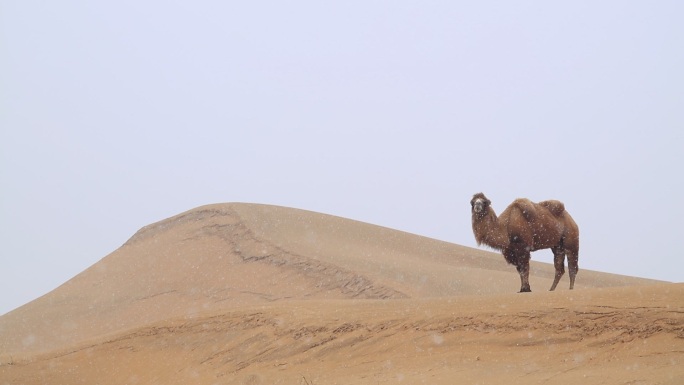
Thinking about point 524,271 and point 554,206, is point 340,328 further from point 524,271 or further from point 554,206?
point 554,206

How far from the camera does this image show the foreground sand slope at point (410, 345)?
9453 mm

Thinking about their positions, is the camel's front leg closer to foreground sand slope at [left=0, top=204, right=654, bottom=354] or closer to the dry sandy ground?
the dry sandy ground

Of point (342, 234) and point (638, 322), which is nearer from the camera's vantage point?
point (638, 322)

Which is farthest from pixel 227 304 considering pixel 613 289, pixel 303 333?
pixel 613 289

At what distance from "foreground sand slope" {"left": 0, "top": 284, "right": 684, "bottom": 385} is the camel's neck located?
247 centimetres

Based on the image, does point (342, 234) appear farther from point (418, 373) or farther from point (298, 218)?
point (418, 373)

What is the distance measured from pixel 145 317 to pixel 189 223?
8047 mm

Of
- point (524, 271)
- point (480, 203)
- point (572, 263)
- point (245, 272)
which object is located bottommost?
point (524, 271)

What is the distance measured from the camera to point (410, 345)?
1130cm

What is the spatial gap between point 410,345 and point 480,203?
4273mm

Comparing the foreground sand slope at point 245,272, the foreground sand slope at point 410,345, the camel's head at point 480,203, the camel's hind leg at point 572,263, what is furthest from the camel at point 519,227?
the foreground sand slope at point 245,272

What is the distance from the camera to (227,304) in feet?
78.0

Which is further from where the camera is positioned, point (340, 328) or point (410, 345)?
point (340, 328)

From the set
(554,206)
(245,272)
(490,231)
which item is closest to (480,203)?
(490,231)
